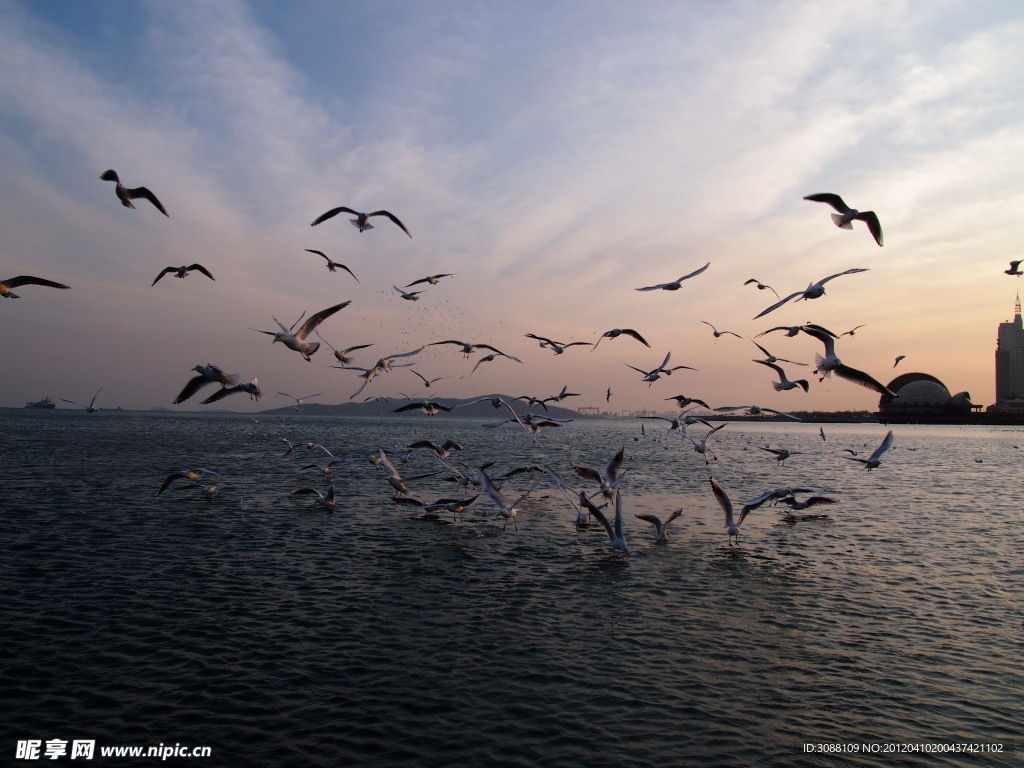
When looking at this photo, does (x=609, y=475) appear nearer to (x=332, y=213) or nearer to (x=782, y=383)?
(x=782, y=383)

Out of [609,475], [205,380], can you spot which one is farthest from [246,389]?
[609,475]

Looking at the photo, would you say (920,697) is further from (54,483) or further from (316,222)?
(54,483)

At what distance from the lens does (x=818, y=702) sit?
896 cm

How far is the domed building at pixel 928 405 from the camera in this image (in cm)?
15138

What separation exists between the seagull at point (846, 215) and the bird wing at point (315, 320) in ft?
36.4

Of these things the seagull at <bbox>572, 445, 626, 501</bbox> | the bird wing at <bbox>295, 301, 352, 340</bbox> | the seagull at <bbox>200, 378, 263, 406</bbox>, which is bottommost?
the seagull at <bbox>572, 445, 626, 501</bbox>

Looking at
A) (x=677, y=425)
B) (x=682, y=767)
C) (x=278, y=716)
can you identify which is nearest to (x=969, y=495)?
(x=677, y=425)

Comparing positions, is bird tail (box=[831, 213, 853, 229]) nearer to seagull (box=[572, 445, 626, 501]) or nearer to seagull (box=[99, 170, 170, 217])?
seagull (box=[572, 445, 626, 501])

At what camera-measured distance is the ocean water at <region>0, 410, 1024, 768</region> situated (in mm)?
7887

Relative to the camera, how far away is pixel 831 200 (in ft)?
48.0

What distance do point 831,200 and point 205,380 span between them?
14.6m

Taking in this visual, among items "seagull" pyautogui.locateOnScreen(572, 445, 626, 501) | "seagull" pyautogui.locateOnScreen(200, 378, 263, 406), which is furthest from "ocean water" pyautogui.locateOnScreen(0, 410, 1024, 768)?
"seagull" pyautogui.locateOnScreen(200, 378, 263, 406)

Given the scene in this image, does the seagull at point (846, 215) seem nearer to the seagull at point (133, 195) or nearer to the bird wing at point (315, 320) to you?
the bird wing at point (315, 320)

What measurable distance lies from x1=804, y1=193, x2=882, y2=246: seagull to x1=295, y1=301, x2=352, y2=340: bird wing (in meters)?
11.1
